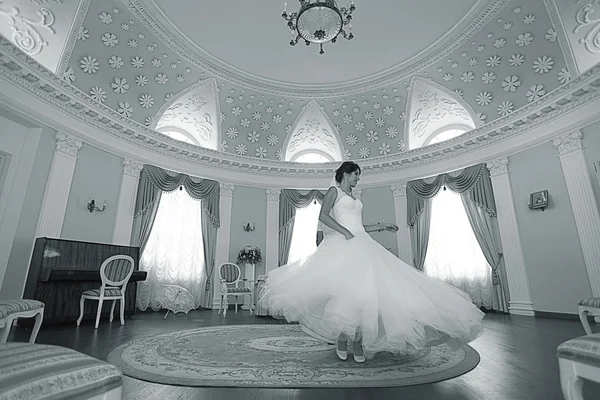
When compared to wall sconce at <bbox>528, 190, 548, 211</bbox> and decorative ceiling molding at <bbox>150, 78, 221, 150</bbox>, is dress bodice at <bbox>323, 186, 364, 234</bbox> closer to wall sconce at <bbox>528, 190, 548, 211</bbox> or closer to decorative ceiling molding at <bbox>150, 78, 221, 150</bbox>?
Answer: wall sconce at <bbox>528, 190, 548, 211</bbox>

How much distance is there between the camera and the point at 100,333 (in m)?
3.94

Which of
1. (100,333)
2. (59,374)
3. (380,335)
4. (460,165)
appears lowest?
(100,333)

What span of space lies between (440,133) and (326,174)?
3.43 metres

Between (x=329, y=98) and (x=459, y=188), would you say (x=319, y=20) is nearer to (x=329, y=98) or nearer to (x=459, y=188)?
(x=329, y=98)

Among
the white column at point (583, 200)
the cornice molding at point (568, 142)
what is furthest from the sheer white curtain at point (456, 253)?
the cornice molding at point (568, 142)

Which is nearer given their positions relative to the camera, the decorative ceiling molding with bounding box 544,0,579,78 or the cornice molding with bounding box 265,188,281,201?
the decorative ceiling molding with bounding box 544,0,579,78

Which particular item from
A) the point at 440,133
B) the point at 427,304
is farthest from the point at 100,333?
the point at 440,133

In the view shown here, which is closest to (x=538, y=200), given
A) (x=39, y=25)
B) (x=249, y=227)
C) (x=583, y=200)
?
(x=583, y=200)

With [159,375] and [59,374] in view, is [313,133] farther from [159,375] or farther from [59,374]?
[59,374]

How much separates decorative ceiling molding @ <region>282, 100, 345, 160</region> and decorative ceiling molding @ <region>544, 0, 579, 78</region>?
532 cm

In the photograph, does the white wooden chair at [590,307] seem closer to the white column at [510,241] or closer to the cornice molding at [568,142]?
the white column at [510,241]

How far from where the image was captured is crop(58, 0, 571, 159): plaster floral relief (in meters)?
6.05

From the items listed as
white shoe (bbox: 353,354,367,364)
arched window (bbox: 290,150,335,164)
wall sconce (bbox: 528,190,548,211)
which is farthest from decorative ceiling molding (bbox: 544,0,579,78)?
white shoe (bbox: 353,354,367,364)

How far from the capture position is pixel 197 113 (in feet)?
27.7
